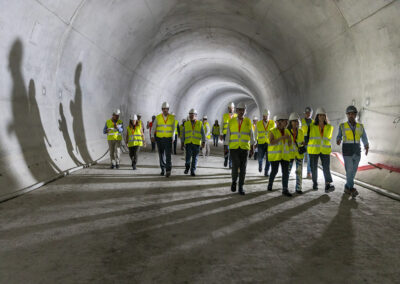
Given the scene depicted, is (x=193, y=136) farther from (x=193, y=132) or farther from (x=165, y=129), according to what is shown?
(x=165, y=129)

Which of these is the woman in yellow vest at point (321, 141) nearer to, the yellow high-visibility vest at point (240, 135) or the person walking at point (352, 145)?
the person walking at point (352, 145)

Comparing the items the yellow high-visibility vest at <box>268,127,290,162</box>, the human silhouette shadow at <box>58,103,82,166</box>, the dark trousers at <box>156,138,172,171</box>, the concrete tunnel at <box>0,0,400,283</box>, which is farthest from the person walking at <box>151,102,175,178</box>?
the yellow high-visibility vest at <box>268,127,290,162</box>

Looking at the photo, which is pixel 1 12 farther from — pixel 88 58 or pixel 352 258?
pixel 352 258

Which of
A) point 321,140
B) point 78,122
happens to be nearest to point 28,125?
point 78,122

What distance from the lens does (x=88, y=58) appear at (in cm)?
998

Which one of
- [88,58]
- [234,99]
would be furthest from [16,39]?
[234,99]

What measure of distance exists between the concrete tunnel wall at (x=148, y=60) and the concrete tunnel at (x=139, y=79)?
1.5 inches

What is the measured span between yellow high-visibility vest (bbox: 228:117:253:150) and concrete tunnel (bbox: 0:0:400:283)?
3.09ft

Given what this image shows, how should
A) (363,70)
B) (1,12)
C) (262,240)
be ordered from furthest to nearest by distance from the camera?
(363,70) < (1,12) < (262,240)

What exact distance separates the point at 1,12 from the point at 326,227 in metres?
5.99

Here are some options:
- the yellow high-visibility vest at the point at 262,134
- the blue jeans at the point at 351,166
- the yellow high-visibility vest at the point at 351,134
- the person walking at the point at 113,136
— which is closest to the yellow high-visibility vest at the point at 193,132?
the yellow high-visibility vest at the point at 262,134

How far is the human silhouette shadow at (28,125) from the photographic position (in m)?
6.77

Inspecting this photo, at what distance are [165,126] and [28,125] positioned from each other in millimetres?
3023

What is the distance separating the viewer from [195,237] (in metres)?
4.02
